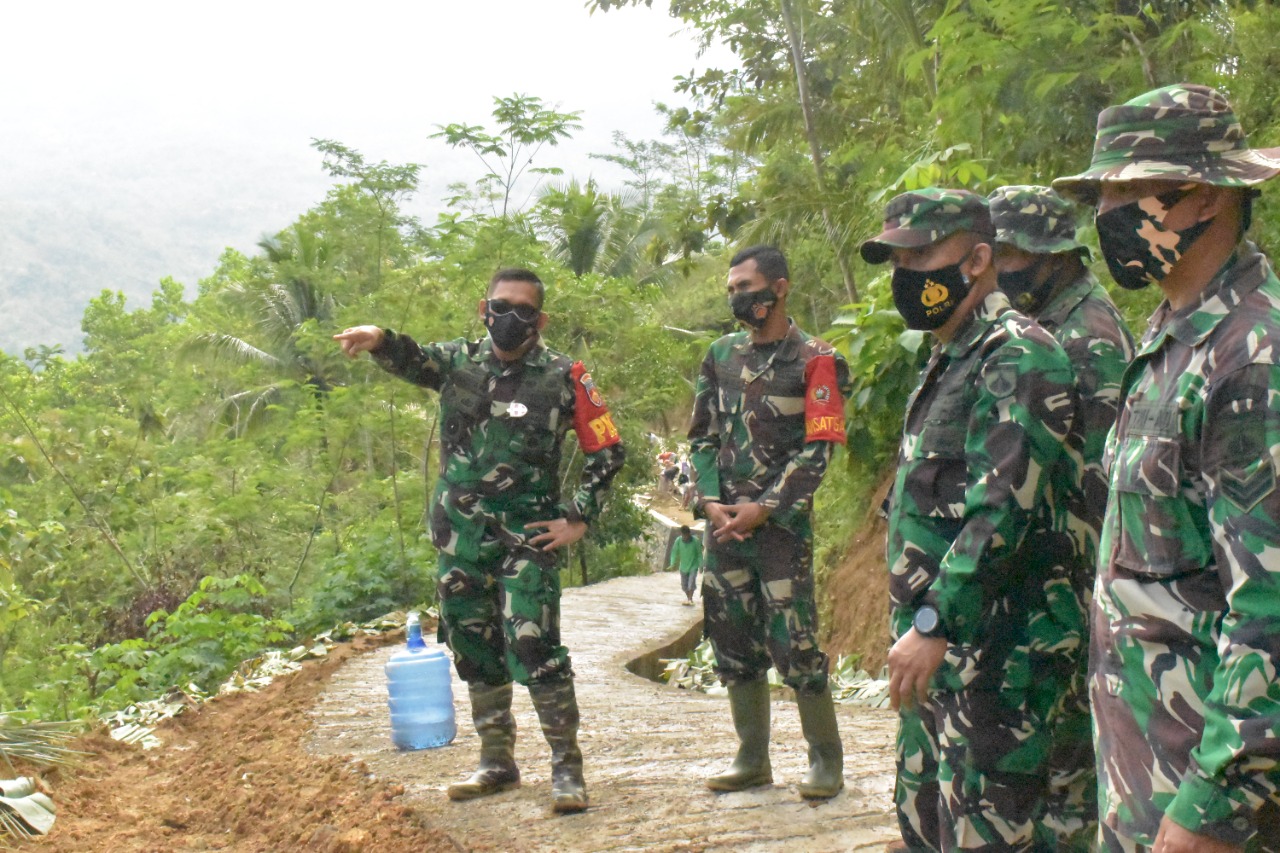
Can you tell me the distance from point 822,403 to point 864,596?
5.16m

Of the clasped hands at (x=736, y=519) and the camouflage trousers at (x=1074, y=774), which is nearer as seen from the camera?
the camouflage trousers at (x=1074, y=774)

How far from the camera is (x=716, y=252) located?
43000mm

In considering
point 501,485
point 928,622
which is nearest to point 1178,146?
point 928,622

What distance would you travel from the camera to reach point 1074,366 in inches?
146

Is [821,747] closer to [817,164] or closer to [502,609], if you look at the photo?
[502,609]

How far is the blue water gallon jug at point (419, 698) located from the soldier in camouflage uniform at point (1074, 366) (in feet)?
12.0

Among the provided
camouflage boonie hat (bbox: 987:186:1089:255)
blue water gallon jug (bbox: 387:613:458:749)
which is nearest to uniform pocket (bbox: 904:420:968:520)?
camouflage boonie hat (bbox: 987:186:1089:255)

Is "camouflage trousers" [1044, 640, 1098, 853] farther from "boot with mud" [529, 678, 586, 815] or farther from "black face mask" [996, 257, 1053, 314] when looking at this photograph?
"boot with mud" [529, 678, 586, 815]

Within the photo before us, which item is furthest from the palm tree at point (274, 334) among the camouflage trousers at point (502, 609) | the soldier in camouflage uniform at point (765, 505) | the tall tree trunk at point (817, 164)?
the soldier in camouflage uniform at point (765, 505)

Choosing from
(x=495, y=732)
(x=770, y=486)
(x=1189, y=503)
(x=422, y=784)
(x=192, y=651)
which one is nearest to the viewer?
(x=1189, y=503)

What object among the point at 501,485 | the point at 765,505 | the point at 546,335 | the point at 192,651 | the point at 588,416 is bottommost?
the point at 192,651

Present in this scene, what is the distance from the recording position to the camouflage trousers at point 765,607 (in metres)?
5.14

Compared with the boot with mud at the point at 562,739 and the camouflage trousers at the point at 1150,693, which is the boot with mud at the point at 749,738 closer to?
the boot with mud at the point at 562,739

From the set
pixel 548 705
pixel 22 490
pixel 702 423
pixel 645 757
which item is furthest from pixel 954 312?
pixel 22 490
